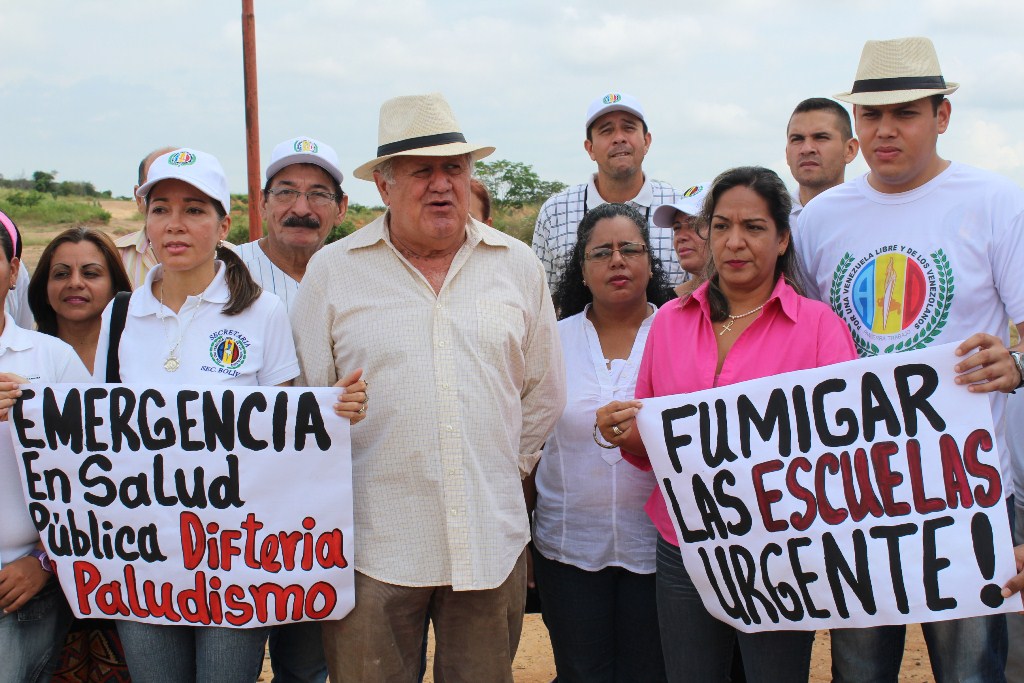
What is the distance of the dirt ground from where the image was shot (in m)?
5.83

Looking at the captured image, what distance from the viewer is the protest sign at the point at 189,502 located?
11.6 ft

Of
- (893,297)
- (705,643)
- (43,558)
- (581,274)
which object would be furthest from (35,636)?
(893,297)

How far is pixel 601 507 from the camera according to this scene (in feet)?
13.5

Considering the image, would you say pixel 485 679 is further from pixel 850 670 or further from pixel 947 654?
pixel 947 654

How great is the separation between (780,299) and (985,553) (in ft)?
3.68

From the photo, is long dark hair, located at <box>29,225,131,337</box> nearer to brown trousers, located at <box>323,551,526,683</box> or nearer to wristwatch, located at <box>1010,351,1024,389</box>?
brown trousers, located at <box>323,551,526,683</box>

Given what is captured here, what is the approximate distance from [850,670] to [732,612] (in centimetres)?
54

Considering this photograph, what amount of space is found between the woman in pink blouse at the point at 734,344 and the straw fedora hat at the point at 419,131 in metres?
1.04

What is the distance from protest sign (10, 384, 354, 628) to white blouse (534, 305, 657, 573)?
1057mm

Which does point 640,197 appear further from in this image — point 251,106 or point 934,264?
point 251,106

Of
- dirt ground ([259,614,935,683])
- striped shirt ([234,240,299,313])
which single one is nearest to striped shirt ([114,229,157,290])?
striped shirt ([234,240,299,313])

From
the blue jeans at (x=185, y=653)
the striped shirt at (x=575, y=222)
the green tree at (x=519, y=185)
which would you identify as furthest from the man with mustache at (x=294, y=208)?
the green tree at (x=519, y=185)

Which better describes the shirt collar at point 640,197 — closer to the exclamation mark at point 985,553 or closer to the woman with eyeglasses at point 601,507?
the woman with eyeglasses at point 601,507

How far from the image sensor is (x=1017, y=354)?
128 inches
